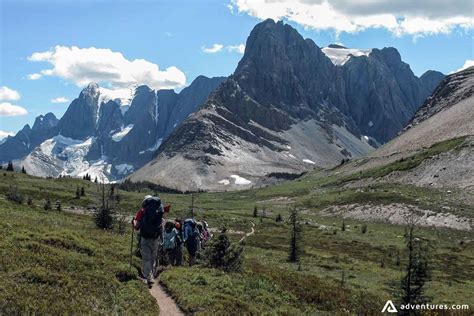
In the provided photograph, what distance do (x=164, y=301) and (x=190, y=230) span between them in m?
10.2

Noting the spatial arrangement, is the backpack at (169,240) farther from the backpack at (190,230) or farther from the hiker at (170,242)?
the backpack at (190,230)

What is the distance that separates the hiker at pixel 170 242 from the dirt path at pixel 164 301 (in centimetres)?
553

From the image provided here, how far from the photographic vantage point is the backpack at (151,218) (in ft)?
69.8

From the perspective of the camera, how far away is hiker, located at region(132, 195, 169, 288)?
21.3 metres

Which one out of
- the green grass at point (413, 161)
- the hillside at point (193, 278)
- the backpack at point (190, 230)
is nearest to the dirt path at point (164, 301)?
the hillside at point (193, 278)

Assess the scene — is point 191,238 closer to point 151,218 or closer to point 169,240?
point 169,240

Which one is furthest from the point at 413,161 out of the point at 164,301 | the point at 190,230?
the point at 164,301

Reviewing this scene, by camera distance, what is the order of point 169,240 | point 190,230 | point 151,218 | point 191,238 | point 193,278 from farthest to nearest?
point 190,230
point 191,238
point 169,240
point 151,218
point 193,278

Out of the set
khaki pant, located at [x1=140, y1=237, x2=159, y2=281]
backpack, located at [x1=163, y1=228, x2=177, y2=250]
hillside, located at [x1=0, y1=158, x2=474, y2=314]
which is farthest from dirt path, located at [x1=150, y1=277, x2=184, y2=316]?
backpack, located at [x1=163, y1=228, x2=177, y2=250]

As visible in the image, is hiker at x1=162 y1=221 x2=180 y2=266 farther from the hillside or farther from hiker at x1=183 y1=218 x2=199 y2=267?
the hillside

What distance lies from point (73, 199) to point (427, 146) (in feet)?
478

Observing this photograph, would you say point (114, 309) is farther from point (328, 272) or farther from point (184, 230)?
point (328, 272)

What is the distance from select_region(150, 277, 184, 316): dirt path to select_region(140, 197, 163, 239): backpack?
2.39 meters

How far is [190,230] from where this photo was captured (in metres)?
28.6
